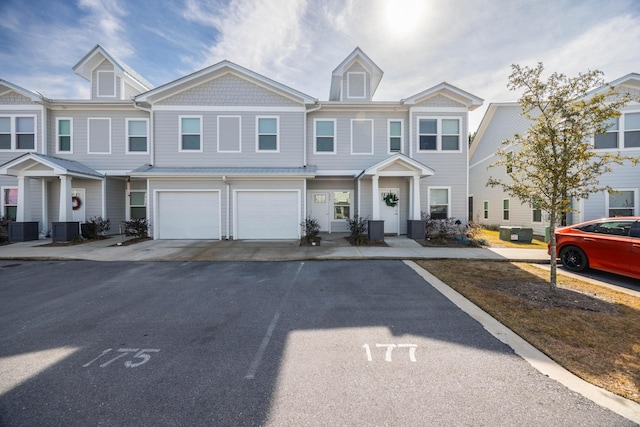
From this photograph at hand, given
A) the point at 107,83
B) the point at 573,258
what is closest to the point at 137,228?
the point at 107,83

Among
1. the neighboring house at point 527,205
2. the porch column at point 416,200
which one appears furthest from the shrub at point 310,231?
the neighboring house at point 527,205

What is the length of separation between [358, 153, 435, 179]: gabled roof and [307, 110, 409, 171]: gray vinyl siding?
1720 millimetres

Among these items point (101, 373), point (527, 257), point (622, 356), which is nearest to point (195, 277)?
point (101, 373)

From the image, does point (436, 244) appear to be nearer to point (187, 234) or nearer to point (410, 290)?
point (410, 290)

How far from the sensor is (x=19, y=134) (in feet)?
43.1

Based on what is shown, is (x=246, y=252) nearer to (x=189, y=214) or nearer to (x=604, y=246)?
(x=189, y=214)

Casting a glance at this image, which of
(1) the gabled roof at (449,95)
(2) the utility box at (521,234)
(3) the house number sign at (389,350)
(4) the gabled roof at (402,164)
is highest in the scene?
(1) the gabled roof at (449,95)

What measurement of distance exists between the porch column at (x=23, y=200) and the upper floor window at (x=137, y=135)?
176 inches

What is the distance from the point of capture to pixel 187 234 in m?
12.6

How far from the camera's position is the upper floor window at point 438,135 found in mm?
13477

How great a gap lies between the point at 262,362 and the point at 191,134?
12572mm

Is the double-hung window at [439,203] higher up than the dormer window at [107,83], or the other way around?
the dormer window at [107,83]

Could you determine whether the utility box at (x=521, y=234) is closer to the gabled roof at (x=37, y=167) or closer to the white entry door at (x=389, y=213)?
the white entry door at (x=389, y=213)

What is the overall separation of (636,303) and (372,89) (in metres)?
14.2
